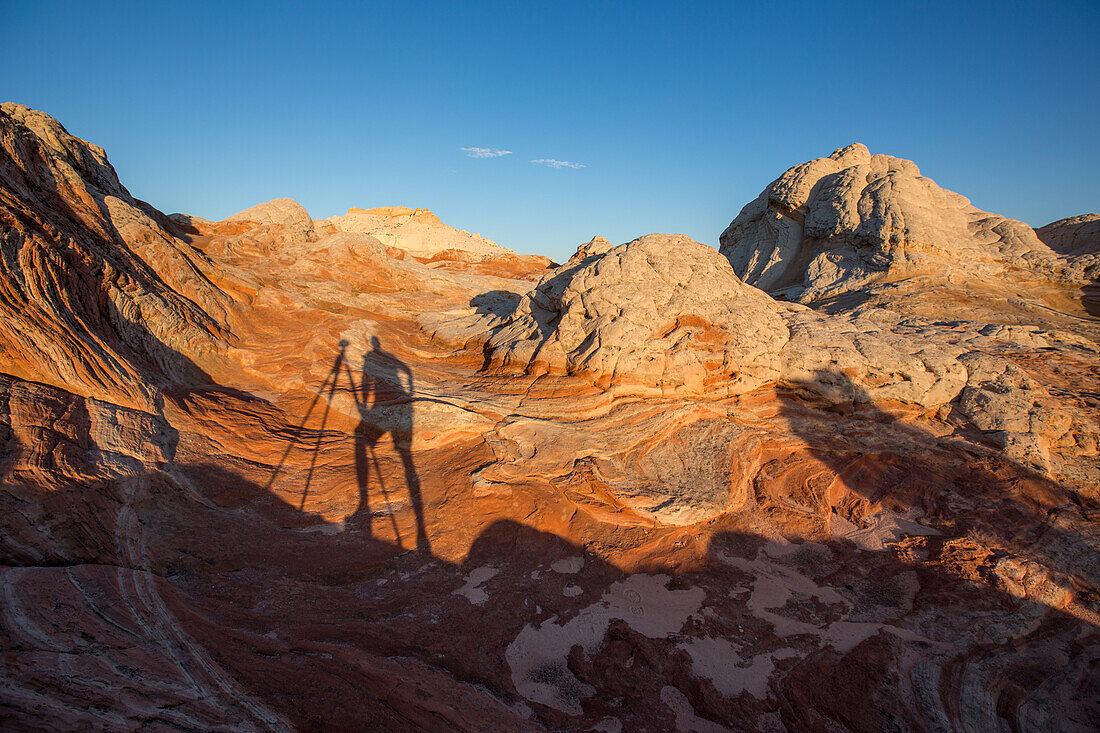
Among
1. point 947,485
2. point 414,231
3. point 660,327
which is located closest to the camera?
point 947,485

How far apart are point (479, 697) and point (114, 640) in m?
2.57

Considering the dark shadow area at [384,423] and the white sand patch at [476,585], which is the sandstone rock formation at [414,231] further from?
the white sand patch at [476,585]

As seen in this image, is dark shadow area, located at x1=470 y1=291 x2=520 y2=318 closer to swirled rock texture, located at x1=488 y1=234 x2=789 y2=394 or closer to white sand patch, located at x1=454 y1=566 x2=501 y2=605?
swirled rock texture, located at x1=488 y1=234 x2=789 y2=394

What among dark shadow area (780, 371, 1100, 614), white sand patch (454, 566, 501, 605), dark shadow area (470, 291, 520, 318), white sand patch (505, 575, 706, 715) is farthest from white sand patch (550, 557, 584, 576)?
dark shadow area (470, 291, 520, 318)

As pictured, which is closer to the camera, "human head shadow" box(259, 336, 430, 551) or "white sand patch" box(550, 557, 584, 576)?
"white sand patch" box(550, 557, 584, 576)

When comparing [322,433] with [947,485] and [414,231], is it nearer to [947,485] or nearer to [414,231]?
[947,485]

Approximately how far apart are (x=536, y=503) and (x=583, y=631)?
1812 mm

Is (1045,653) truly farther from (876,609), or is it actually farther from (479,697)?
(479,697)

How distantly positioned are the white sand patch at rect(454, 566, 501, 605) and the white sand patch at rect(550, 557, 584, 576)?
688 mm

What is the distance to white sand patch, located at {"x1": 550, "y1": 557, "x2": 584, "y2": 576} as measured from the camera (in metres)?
5.59

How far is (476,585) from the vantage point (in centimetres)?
527

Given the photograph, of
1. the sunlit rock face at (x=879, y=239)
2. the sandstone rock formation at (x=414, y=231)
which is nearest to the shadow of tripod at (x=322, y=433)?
the sunlit rock face at (x=879, y=239)

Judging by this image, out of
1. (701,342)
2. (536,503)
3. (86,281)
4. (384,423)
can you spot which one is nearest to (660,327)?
(701,342)

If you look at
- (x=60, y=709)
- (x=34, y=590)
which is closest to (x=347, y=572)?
(x=34, y=590)
